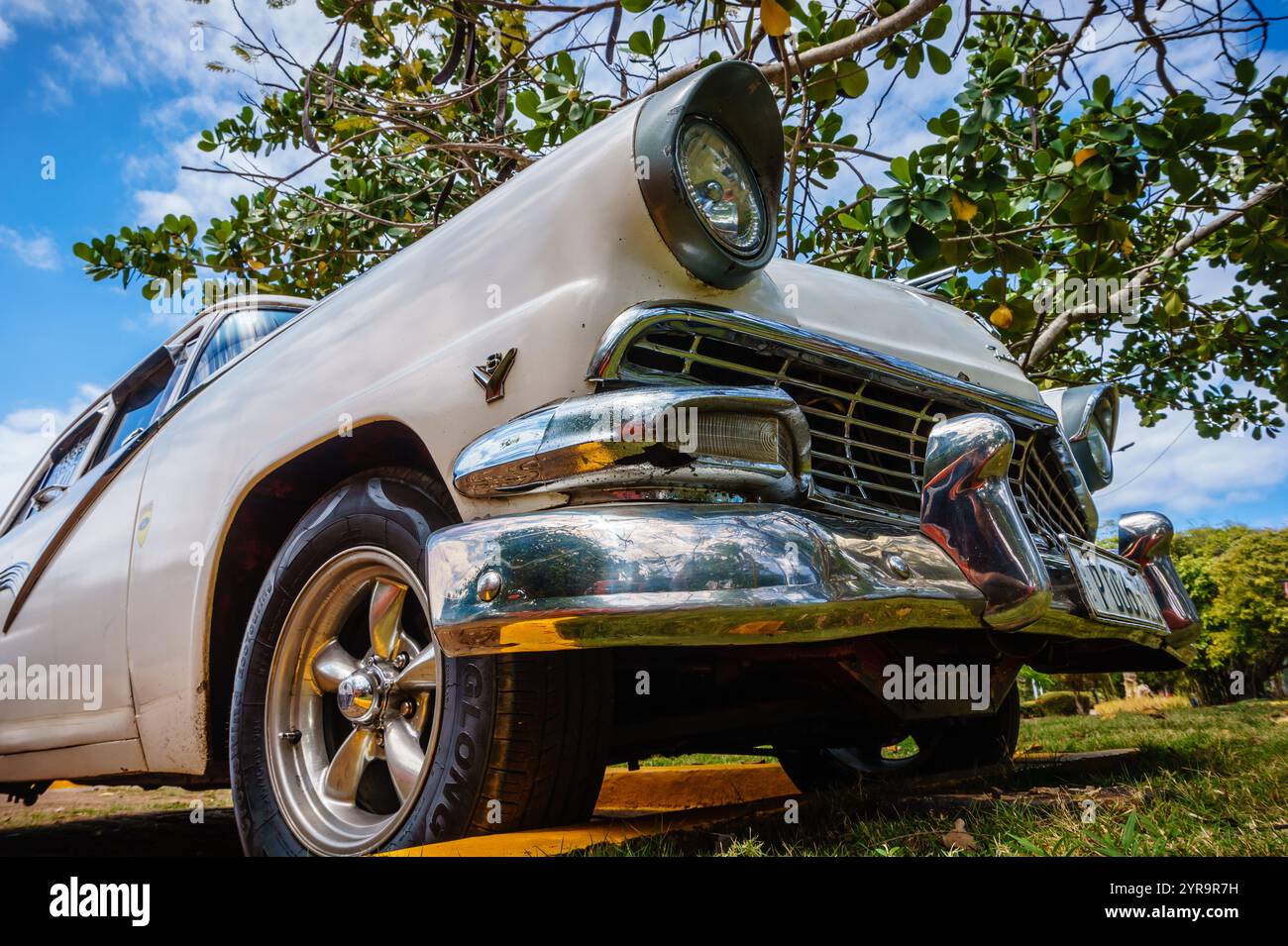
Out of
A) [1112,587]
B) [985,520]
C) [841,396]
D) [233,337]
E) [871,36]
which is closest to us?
[985,520]

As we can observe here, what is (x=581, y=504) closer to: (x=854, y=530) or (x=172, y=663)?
(x=854, y=530)

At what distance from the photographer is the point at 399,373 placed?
184 centimetres

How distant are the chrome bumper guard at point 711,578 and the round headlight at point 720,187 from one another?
58cm

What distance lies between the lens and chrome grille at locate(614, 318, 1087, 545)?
1.70 metres

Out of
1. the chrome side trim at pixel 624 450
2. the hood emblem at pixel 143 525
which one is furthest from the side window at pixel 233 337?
the chrome side trim at pixel 624 450

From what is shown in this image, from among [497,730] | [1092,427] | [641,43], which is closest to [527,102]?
[641,43]

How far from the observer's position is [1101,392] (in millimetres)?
2775

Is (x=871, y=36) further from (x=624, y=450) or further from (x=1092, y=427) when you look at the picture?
(x=624, y=450)

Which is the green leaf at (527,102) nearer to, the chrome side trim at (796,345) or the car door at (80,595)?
the car door at (80,595)

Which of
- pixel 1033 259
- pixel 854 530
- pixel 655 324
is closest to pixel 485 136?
pixel 1033 259

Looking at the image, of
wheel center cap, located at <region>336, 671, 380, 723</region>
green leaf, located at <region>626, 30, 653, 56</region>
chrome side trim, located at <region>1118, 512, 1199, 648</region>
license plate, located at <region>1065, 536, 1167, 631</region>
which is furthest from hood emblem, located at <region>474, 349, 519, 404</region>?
green leaf, located at <region>626, 30, 653, 56</region>

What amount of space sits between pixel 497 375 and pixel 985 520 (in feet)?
2.89

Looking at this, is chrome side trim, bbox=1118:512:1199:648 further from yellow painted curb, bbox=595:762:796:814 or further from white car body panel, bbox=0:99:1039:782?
yellow painted curb, bbox=595:762:796:814

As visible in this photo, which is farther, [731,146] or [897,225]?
[897,225]
